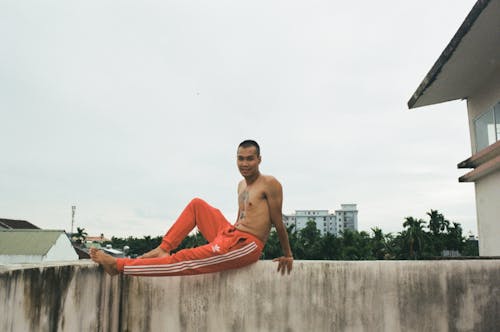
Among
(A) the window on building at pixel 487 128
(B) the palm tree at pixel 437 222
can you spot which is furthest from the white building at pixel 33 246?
(B) the palm tree at pixel 437 222

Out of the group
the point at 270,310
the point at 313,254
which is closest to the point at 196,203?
the point at 270,310

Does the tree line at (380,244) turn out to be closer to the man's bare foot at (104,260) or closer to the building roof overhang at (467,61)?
the building roof overhang at (467,61)

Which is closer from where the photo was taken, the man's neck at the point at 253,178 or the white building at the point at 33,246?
the man's neck at the point at 253,178

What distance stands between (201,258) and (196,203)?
0.48 m

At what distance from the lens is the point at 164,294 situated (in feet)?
10.4

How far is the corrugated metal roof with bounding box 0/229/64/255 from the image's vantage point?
3347cm

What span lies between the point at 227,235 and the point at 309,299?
79cm

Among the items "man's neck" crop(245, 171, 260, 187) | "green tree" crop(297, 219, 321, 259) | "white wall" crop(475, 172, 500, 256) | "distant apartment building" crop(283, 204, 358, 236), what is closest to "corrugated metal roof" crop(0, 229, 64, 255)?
"green tree" crop(297, 219, 321, 259)

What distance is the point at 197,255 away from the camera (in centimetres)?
304

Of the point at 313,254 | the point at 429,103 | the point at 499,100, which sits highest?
the point at 429,103

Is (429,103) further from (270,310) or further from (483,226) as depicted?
(270,310)

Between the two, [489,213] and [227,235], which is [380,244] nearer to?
[489,213]

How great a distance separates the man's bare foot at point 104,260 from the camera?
112 inches

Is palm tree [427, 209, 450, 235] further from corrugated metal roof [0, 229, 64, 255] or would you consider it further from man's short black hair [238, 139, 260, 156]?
man's short black hair [238, 139, 260, 156]
